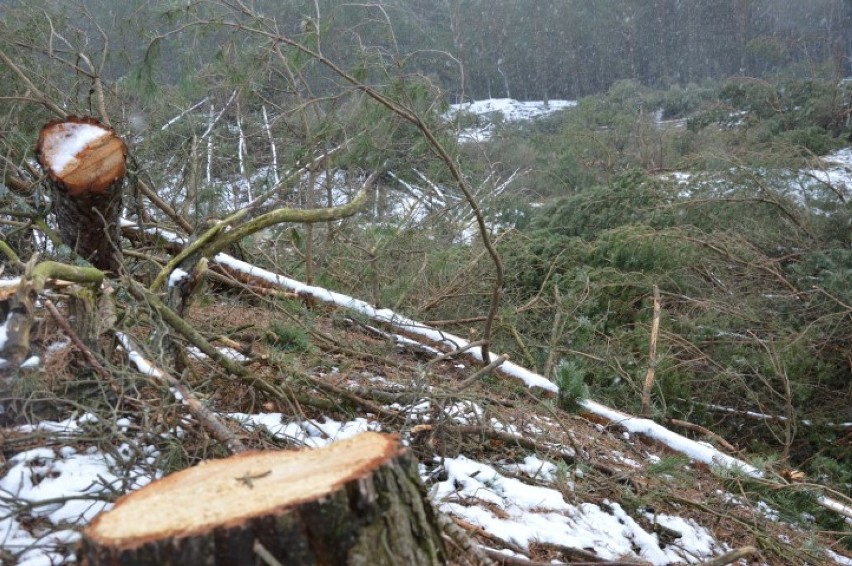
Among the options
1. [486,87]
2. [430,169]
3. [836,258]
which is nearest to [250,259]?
[430,169]

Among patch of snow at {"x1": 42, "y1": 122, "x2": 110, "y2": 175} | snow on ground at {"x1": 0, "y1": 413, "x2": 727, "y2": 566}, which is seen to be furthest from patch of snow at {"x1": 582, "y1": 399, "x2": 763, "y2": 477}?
patch of snow at {"x1": 42, "y1": 122, "x2": 110, "y2": 175}

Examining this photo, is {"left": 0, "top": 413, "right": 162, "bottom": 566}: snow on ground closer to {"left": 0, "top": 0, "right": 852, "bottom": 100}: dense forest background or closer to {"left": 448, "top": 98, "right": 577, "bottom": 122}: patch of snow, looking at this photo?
{"left": 0, "top": 0, "right": 852, "bottom": 100}: dense forest background

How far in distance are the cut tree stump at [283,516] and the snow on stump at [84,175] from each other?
1.66 meters

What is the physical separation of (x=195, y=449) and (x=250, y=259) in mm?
3619

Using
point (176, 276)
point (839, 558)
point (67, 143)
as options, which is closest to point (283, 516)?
point (176, 276)

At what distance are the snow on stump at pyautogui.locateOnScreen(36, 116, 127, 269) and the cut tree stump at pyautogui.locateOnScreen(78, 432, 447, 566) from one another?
1660mm

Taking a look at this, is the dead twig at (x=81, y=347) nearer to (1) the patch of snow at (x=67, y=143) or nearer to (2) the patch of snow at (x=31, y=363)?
(2) the patch of snow at (x=31, y=363)

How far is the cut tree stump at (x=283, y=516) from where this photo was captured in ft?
4.27

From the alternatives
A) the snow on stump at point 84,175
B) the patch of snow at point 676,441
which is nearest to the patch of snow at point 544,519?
the patch of snow at point 676,441

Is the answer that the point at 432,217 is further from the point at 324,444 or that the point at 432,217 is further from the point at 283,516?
the point at 283,516

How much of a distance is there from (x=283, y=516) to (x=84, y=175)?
2.02 metres

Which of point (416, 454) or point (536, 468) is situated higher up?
point (416, 454)

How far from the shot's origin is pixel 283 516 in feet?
4.38

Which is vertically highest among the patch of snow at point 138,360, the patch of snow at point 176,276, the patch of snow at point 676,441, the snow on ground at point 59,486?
the patch of snow at point 176,276
